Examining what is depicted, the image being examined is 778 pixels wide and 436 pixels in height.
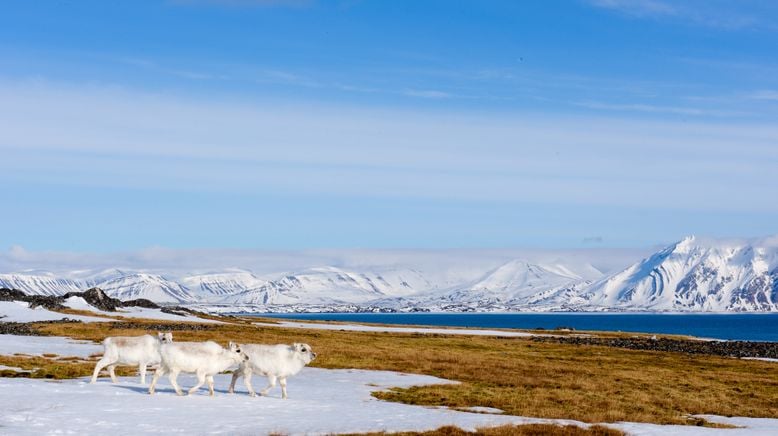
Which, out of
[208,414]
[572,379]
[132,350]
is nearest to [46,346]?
[132,350]

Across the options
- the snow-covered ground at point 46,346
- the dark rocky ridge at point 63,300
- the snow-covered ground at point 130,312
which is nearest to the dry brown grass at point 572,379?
the snow-covered ground at point 46,346

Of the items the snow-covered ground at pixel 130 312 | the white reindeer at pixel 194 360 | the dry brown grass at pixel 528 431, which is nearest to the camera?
the dry brown grass at pixel 528 431

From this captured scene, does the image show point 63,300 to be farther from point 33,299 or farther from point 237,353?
point 237,353

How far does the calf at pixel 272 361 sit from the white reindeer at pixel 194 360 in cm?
145

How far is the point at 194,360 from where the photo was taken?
30688 millimetres

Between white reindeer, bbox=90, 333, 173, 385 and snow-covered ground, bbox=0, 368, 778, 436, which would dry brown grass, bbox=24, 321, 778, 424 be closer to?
snow-covered ground, bbox=0, 368, 778, 436

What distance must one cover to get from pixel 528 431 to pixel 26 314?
258 feet

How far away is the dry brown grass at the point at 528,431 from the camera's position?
26.5 metres

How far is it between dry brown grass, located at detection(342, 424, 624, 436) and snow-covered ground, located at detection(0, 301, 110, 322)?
72.1 m

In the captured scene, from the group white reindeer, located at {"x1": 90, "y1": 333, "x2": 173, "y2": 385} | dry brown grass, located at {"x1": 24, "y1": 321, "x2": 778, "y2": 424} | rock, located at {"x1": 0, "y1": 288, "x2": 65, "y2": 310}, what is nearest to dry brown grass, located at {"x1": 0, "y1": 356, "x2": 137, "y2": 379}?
white reindeer, located at {"x1": 90, "y1": 333, "x2": 173, "y2": 385}

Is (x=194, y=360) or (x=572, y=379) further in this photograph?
(x=572, y=379)

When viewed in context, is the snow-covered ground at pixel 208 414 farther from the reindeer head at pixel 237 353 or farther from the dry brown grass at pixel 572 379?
the dry brown grass at pixel 572 379

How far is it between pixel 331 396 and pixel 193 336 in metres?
42.3

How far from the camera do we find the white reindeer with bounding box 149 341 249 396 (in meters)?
30.5
